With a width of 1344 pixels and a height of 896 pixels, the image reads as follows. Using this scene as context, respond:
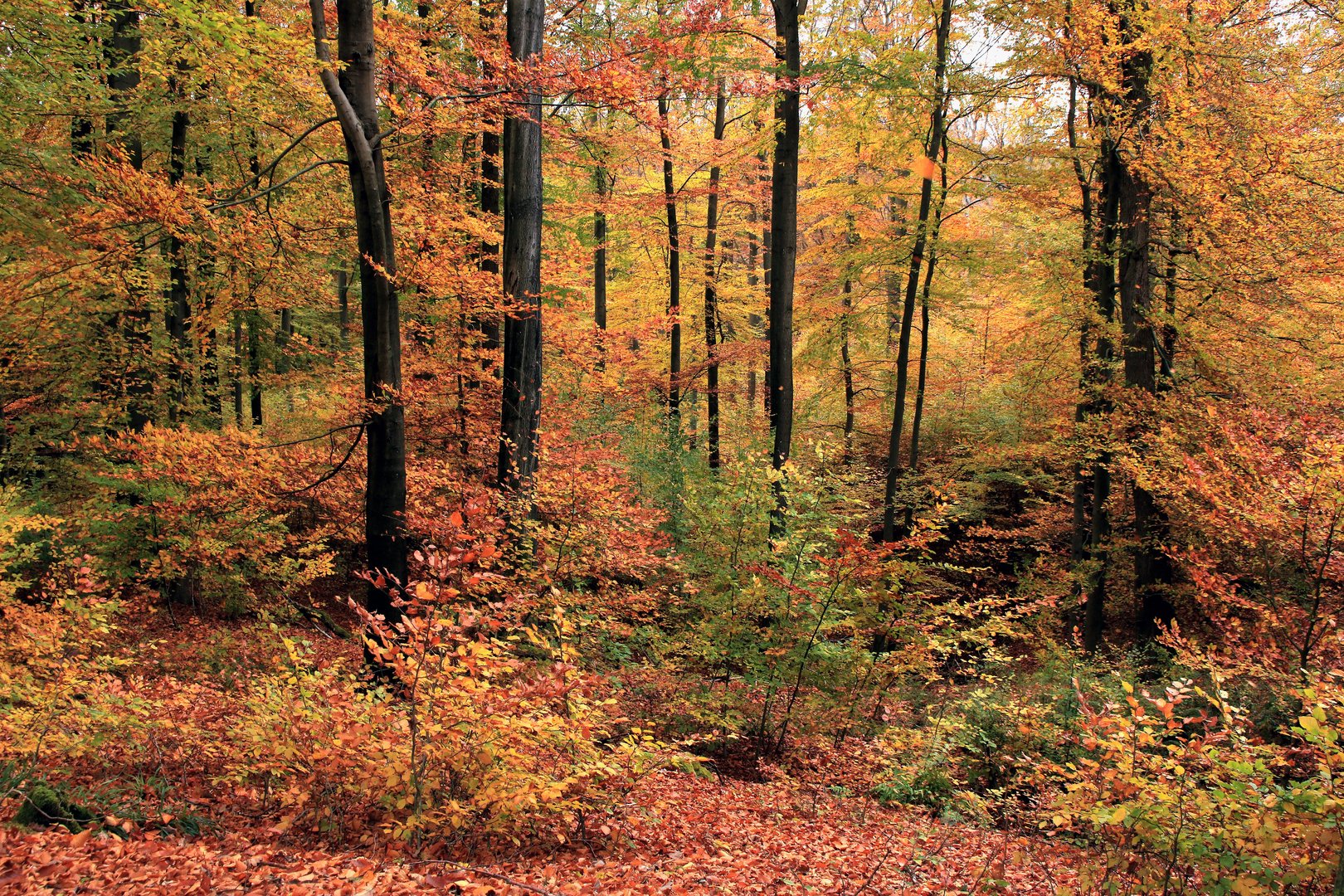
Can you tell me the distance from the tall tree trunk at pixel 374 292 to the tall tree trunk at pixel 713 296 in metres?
8.71

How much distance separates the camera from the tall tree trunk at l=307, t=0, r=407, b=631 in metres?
5.96

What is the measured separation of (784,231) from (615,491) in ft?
14.0

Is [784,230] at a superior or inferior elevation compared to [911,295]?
superior

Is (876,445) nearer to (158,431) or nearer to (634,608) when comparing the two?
(634,608)

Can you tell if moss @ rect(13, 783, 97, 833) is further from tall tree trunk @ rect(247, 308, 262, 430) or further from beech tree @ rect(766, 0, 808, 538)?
tall tree trunk @ rect(247, 308, 262, 430)

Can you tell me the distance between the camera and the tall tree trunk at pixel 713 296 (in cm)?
1527

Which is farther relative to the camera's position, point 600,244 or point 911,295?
point 600,244

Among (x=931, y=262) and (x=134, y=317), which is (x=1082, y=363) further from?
(x=134, y=317)

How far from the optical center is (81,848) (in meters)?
3.44

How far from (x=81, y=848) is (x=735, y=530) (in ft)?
17.8

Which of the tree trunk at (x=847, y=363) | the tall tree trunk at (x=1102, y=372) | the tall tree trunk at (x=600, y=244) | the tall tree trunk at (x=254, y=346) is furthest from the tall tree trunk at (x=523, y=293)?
the tall tree trunk at (x=254, y=346)

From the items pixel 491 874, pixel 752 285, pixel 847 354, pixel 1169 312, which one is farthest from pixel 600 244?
pixel 491 874

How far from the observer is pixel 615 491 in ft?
26.1

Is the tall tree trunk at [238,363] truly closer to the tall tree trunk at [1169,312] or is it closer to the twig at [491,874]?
the twig at [491,874]
